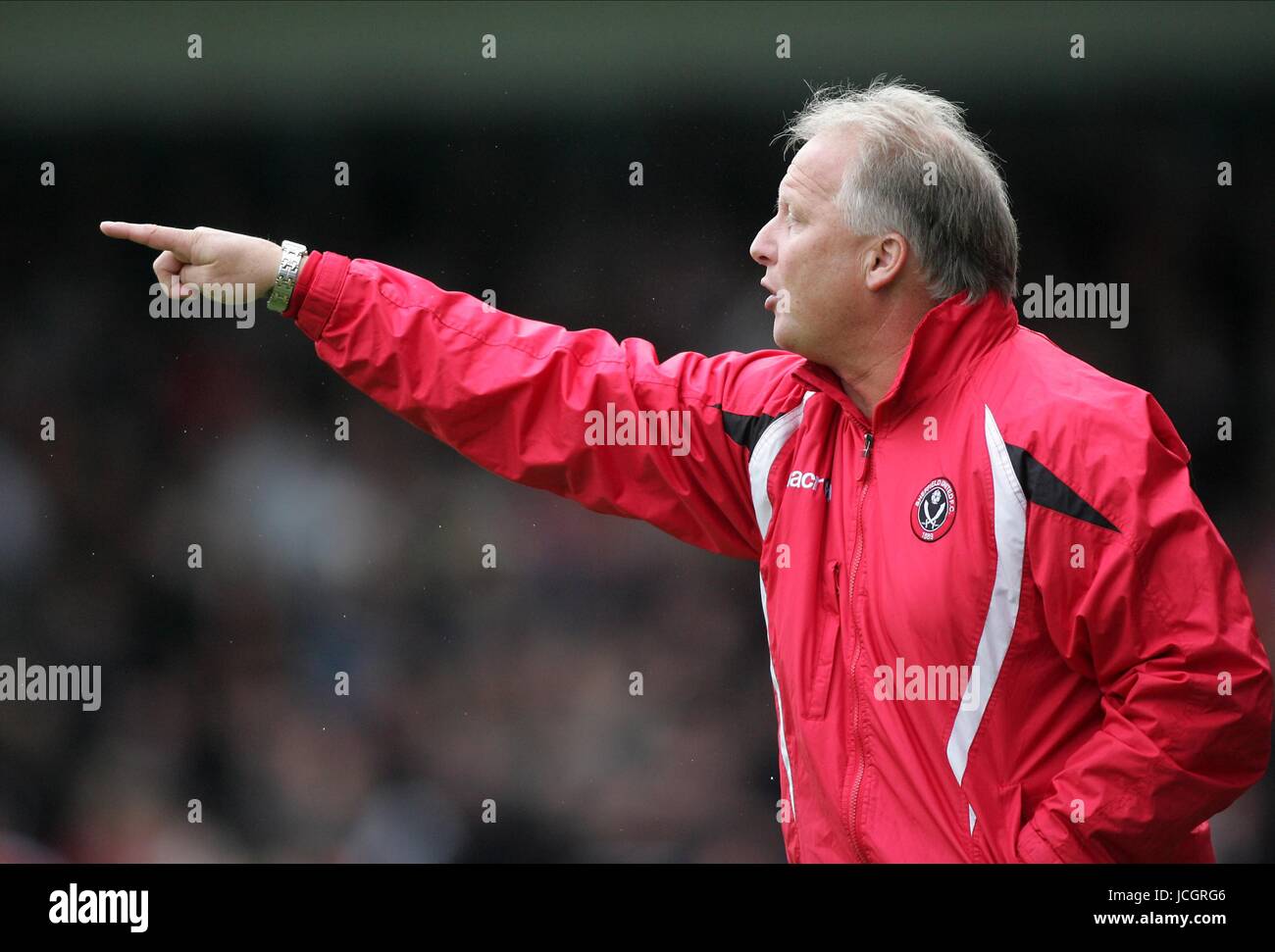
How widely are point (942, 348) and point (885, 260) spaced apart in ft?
0.53

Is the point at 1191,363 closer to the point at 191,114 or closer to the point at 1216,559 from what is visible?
the point at 1216,559

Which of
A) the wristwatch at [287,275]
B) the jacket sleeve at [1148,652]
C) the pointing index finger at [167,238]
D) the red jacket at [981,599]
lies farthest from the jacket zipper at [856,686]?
the pointing index finger at [167,238]

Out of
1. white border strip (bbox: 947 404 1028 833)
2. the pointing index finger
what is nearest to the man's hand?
the pointing index finger

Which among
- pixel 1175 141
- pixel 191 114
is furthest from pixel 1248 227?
pixel 191 114

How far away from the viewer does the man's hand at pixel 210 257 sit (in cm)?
211

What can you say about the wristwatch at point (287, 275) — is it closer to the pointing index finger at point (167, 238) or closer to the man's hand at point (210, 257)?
the man's hand at point (210, 257)

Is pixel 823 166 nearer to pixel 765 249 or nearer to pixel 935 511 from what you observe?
pixel 765 249

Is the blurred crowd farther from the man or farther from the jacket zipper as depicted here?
the jacket zipper

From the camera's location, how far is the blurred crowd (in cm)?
393

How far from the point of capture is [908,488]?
1.83 m

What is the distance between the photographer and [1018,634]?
174cm

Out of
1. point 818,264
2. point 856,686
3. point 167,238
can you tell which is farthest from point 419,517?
point 856,686

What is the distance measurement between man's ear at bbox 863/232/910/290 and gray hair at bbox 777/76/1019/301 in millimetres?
12

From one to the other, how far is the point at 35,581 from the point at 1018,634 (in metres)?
3.17
